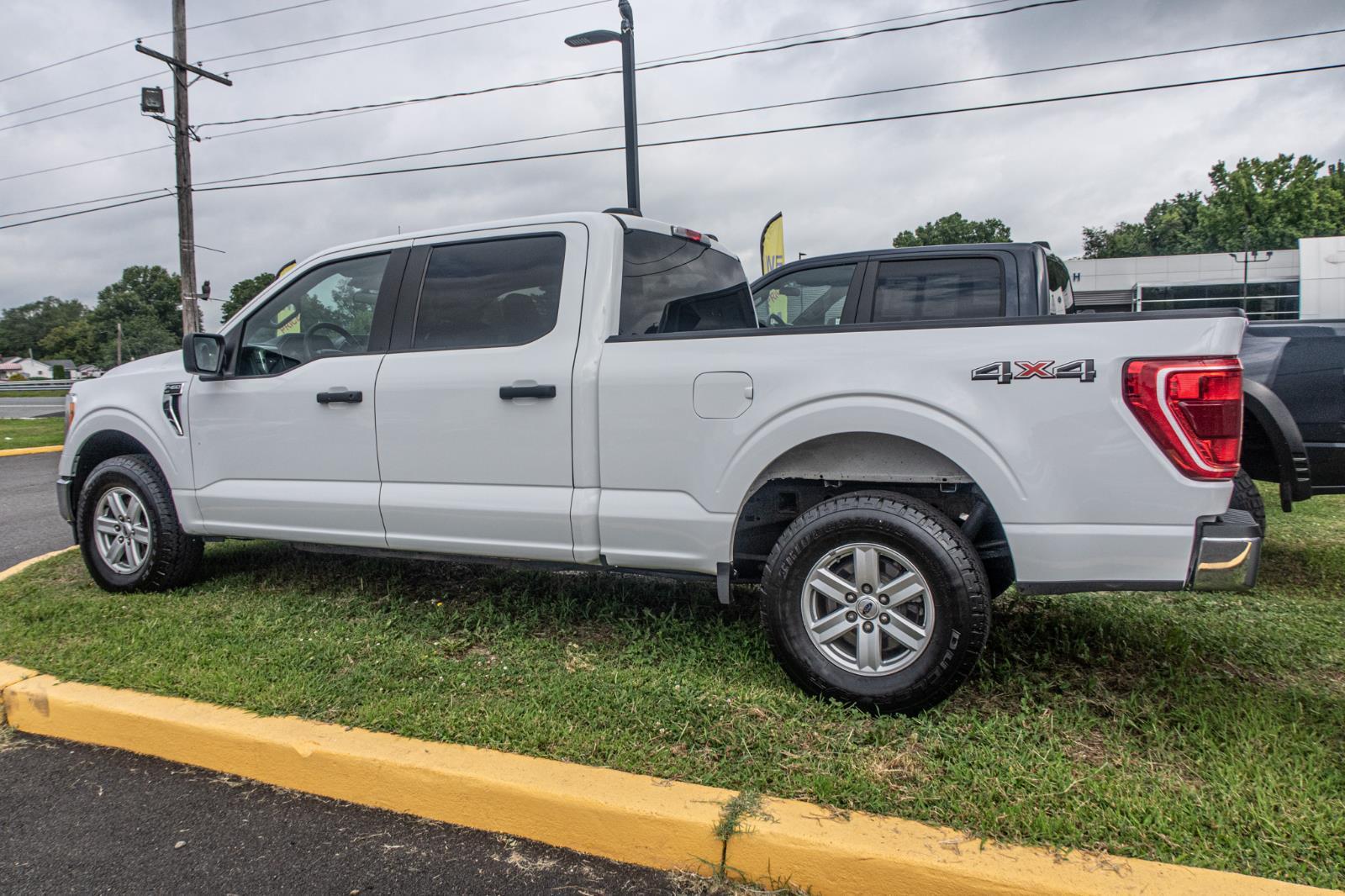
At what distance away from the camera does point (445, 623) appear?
4.23 meters

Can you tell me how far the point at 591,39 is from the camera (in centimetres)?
1221

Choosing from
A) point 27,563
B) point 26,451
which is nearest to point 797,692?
point 27,563

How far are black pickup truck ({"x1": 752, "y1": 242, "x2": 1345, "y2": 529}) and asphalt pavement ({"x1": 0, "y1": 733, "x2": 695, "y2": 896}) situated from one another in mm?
2864

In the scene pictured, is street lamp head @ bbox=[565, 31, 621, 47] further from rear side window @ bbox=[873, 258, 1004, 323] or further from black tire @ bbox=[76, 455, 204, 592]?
black tire @ bbox=[76, 455, 204, 592]

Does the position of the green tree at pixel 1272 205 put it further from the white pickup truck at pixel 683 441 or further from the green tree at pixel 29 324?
the green tree at pixel 29 324

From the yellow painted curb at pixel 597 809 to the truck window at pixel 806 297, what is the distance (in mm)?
3889

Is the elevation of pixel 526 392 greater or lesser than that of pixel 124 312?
lesser

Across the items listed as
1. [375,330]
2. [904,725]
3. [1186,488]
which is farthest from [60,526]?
[1186,488]

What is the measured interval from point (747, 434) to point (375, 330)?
80.0 inches

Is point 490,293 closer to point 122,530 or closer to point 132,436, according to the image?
point 132,436

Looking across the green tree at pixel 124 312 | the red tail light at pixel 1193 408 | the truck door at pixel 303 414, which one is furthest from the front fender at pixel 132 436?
the green tree at pixel 124 312

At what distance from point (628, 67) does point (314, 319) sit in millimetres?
8929

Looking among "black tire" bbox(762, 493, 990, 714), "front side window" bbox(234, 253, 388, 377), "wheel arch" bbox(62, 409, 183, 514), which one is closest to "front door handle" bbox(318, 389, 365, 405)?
"front side window" bbox(234, 253, 388, 377)

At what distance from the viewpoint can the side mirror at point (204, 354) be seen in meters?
4.49
